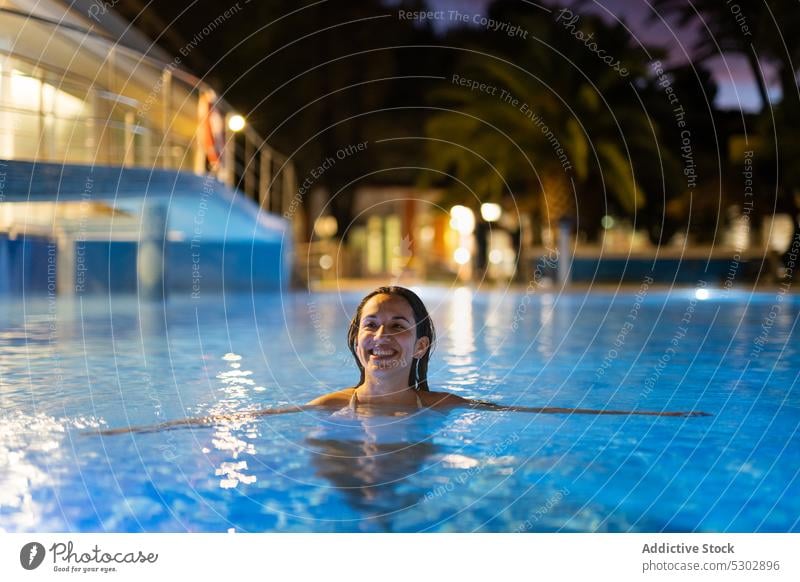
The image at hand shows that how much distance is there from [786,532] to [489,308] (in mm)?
14920

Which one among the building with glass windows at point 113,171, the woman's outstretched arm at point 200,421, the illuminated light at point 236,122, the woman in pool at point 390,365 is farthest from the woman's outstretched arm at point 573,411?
the illuminated light at point 236,122

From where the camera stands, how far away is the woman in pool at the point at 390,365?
5977mm

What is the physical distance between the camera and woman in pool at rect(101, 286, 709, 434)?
5.98m

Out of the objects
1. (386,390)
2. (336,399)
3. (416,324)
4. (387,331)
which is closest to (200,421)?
(336,399)

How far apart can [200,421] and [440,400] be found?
4.86 feet

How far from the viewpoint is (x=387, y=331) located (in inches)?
234

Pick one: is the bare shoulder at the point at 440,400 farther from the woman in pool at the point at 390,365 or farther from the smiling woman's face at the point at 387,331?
the smiling woman's face at the point at 387,331

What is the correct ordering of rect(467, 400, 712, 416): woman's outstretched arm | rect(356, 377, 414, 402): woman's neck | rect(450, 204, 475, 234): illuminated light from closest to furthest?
rect(356, 377, 414, 402): woman's neck
rect(467, 400, 712, 416): woman's outstretched arm
rect(450, 204, 475, 234): illuminated light

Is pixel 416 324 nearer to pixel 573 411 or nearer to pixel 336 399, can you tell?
pixel 336 399

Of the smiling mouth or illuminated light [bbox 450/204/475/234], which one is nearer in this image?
the smiling mouth

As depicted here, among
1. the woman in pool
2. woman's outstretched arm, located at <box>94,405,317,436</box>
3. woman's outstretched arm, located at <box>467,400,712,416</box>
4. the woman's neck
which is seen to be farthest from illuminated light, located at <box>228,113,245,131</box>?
the woman's neck

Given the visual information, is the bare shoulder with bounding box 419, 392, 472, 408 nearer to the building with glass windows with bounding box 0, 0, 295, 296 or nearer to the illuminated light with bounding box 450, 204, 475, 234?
the building with glass windows with bounding box 0, 0, 295, 296

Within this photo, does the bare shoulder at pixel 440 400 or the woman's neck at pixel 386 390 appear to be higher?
the woman's neck at pixel 386 390
